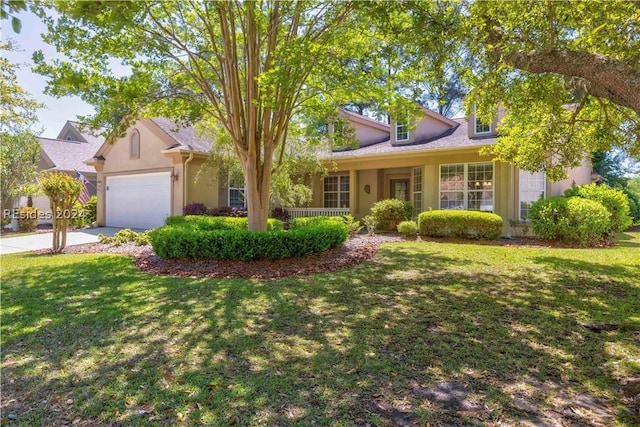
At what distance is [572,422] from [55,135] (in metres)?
38.9

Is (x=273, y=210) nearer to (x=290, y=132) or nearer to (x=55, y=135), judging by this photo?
(x=290, y=132)

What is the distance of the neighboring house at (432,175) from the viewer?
508 inches

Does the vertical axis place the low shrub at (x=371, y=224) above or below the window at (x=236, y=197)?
below

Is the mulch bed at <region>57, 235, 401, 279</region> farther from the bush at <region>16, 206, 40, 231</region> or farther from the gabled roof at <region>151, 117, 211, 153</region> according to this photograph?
the bush at <region>16, 206, 40, 231</region>

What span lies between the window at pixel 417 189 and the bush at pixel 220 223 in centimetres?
606

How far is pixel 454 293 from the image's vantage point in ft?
19.0

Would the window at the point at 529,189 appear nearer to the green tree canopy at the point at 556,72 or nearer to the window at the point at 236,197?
the green tree canopy at the point at 556,72

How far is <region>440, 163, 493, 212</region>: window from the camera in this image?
527 inches

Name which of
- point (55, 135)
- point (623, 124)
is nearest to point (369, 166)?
point (623, 124)

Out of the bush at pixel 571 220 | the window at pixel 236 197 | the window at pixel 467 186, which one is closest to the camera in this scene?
the bush at pixel 571 220

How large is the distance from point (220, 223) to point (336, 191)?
7.85 metres

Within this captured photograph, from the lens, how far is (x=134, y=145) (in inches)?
684

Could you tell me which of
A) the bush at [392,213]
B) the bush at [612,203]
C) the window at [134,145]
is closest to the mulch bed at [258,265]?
the bush at [392,213]

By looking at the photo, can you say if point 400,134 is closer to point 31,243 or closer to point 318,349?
point 318,349
